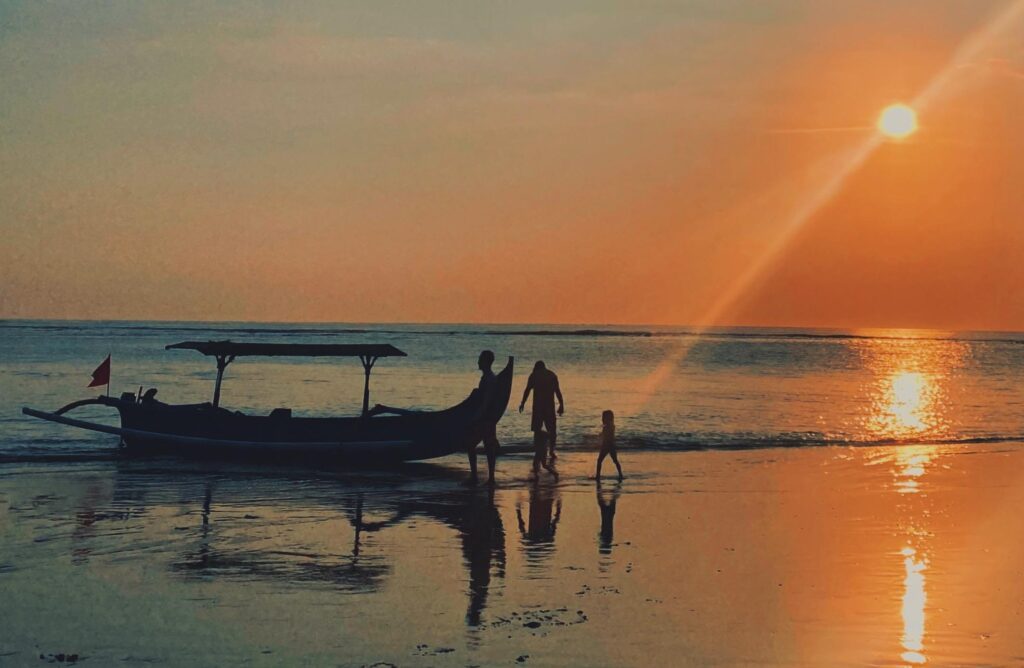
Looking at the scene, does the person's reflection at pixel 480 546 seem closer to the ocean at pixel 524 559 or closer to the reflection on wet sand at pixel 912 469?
the ocean at pixel 524 559

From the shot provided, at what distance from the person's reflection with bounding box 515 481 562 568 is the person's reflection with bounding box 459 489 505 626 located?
290mm

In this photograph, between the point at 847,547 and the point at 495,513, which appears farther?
the point at 495,513

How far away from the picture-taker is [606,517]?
50.6 feet

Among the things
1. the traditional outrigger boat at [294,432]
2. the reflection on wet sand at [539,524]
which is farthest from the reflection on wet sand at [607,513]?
the traditional outrigger boat at [294,432]

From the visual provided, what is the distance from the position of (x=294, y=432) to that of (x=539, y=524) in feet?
29.1

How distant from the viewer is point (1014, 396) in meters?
53.9

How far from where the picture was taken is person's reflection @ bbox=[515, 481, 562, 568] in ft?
41.7

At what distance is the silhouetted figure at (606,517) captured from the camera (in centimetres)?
1320

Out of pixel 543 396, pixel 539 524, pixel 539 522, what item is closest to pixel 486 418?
pixel 543 396

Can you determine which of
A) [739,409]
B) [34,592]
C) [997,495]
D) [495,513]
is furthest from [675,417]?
[34,592]

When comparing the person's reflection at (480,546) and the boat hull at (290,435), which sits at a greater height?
the boat hull at (290,435)

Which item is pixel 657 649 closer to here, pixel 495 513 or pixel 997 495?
pixel 495 513

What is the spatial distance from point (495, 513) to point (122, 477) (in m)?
7.79

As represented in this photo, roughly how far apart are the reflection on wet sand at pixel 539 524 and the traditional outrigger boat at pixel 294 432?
9.64 ft
